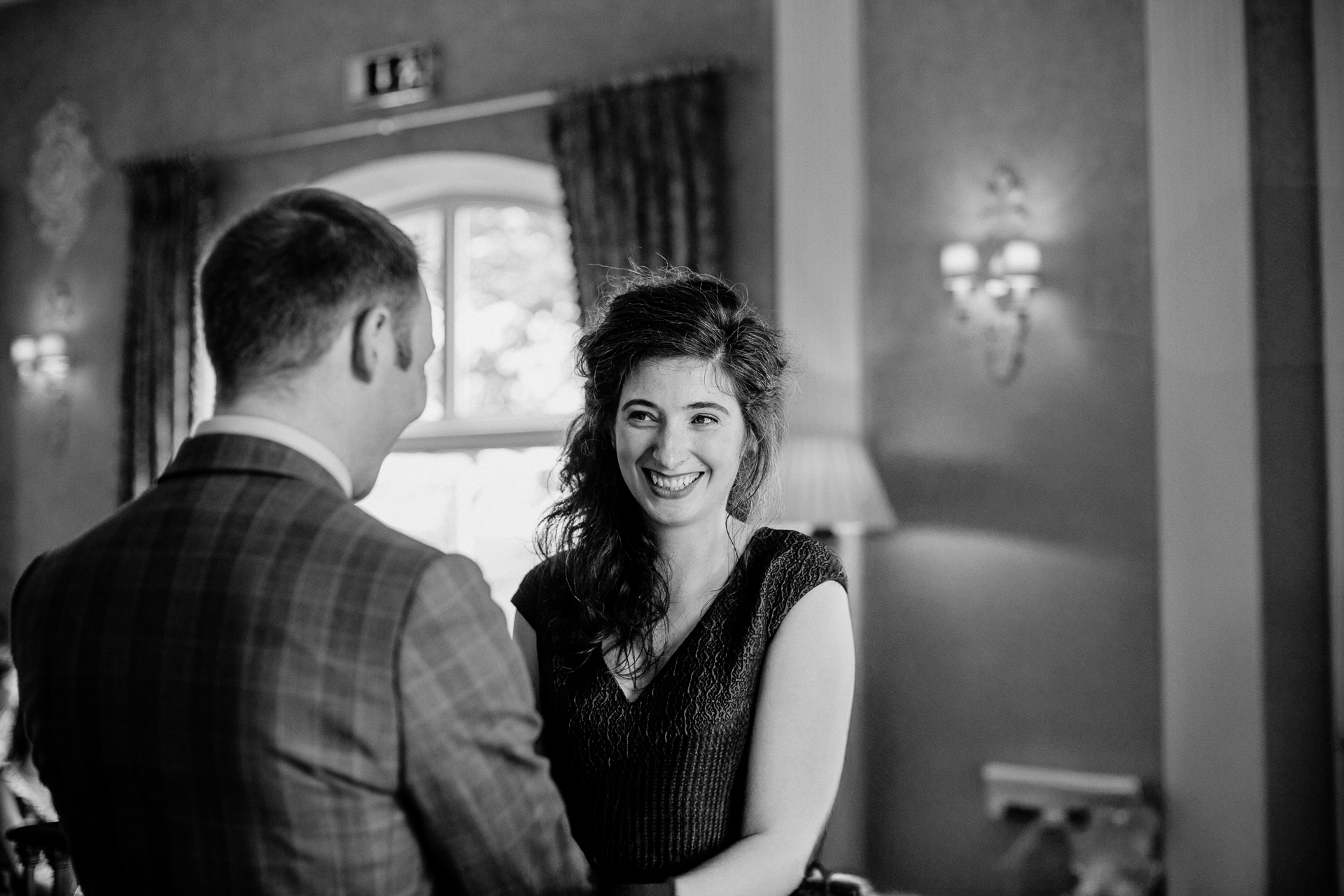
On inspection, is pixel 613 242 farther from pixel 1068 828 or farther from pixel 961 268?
pixel 1068 828

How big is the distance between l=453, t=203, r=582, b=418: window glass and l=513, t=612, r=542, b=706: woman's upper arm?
3527 millimetres

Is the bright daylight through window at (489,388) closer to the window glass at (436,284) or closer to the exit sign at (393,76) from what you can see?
the window glass at (436,284)

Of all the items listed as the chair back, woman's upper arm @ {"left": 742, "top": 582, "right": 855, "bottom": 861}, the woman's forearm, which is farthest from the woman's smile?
the chair back

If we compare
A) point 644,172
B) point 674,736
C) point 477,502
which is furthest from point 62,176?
point 674,736

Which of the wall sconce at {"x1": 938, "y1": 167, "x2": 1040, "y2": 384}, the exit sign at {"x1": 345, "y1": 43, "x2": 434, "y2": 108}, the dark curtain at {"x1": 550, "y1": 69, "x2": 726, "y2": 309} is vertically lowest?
the wall sconce at {"x1": 938, "y1": 167, "x2": 1040, "y2": 384}

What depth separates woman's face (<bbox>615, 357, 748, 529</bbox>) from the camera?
177cm

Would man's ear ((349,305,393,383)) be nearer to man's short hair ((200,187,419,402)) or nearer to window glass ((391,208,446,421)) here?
man's short hair ((200,187,419,402))

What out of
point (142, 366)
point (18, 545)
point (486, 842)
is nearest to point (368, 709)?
point (486, 842)

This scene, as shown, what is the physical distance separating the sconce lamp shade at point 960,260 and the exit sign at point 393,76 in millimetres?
2641

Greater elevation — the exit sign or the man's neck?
the exit sign

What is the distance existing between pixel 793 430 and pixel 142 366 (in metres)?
3.57

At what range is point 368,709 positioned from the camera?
41.2 inches

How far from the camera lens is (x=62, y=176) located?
21.4 ft

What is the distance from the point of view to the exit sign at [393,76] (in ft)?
17.9
